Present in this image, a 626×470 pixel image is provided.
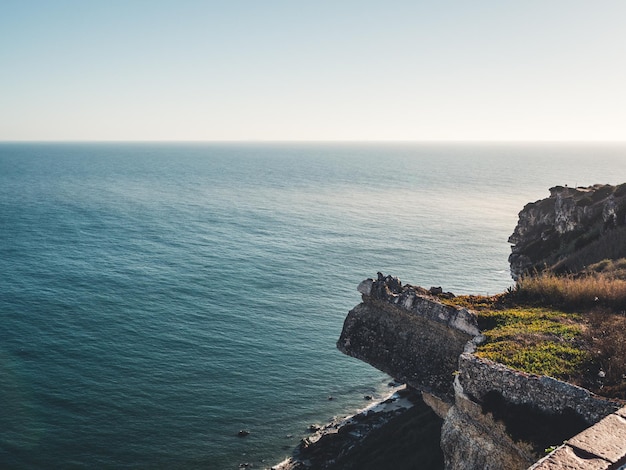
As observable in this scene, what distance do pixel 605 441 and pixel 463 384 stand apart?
28.1ft

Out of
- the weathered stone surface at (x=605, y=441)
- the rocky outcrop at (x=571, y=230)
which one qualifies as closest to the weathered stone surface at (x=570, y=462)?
the weathered stone surface at (x=605, y=441)

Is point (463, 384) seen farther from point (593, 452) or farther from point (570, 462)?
point (570, 462)

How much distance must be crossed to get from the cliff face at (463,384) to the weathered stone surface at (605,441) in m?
3.57

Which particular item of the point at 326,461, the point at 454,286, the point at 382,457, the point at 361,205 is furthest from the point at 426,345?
the point at 361,205

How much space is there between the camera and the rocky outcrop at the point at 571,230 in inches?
1582

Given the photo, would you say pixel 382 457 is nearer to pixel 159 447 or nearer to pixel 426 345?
pixel 426 345

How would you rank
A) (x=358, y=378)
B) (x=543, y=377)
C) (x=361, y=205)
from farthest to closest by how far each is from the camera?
(x=361, y=205)
(x=358, y=378)
(x=543, y=377)

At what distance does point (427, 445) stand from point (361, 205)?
111884 millimetres

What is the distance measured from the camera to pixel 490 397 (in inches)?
805

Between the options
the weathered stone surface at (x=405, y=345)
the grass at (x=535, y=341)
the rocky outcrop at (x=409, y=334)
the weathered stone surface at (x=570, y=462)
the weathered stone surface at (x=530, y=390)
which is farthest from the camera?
the weathered stone surface at (x=405, y=345)

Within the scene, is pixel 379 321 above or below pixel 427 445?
above

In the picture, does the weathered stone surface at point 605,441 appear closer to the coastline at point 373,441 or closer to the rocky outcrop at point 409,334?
the rocky outcrop at point 409,334

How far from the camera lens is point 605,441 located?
43.1 feet

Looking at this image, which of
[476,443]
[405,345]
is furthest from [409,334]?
[476,443]
